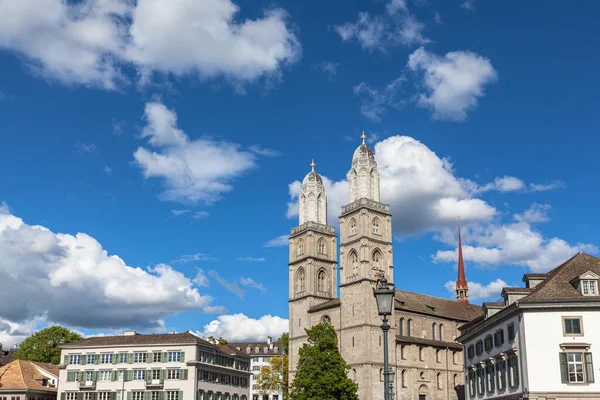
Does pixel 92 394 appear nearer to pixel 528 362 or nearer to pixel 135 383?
pixel 135 383

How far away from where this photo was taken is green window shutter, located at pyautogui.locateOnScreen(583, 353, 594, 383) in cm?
4259

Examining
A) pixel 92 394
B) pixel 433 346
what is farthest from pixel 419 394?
pixel 92 394

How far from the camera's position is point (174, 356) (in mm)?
92625

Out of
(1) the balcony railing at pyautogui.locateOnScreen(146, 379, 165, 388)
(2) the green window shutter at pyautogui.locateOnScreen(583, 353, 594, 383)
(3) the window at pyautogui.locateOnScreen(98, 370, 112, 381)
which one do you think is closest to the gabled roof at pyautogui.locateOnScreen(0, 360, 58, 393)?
(3) the window at pyautogui.locateOnScreen(98, 370, 112, 381)

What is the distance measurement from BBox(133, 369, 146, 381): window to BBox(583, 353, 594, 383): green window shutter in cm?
6465

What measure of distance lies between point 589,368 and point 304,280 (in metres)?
68.3

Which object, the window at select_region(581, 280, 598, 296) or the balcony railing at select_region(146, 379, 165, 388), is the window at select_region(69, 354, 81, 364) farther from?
the window at select_region(581, 280, 598, 296)

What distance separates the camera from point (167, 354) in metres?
92.8

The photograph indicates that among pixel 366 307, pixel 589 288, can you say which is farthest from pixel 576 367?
pixel 366 307

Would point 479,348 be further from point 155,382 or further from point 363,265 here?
point 155,382

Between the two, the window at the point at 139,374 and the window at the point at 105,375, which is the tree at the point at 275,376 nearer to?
the window at the point at 139,374

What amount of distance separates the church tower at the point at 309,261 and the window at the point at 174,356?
2002cm

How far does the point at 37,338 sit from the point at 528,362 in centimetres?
9851

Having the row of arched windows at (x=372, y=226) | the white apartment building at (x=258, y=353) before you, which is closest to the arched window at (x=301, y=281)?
the row of arched windows at (x=372, y=226)
